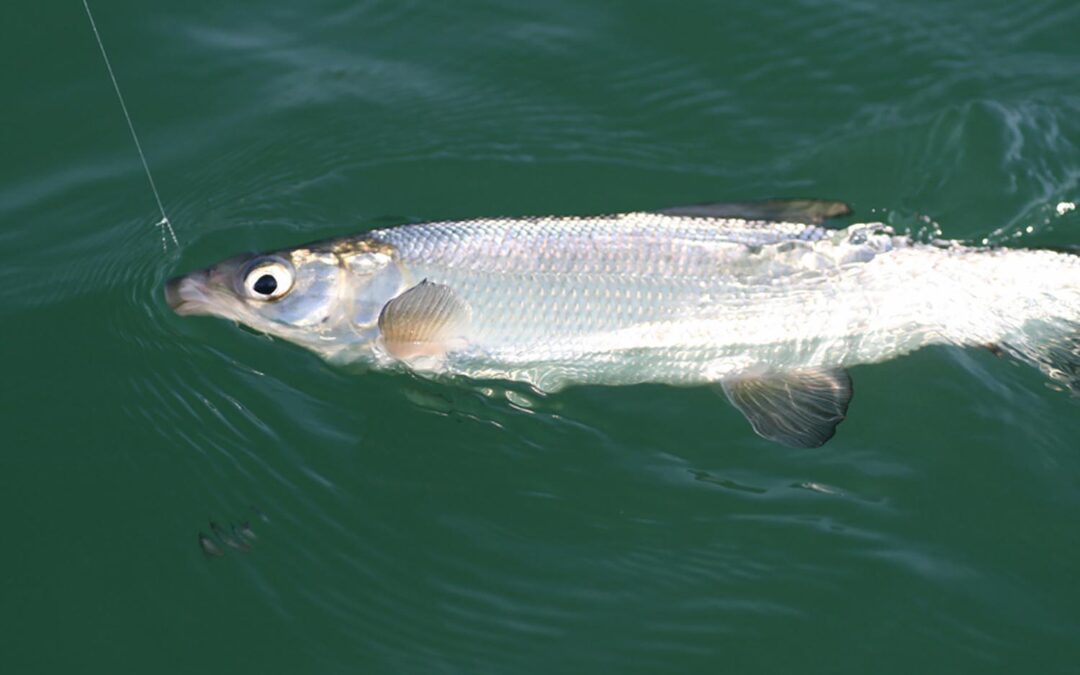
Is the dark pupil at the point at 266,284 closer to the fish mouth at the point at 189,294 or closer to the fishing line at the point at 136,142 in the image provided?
the fish mouth at the point at 189,294

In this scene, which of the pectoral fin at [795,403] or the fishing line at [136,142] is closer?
the pectoral fin at [795,403]

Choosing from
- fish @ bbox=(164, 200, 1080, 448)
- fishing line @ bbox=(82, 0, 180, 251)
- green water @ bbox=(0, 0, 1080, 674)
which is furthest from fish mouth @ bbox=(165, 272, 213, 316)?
fishing line @ bbox=(82, 0, 180, 251)

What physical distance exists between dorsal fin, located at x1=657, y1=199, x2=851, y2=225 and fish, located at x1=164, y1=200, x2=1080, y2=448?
12 cm

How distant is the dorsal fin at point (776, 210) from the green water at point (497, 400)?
722 mm

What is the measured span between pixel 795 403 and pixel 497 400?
125 cm

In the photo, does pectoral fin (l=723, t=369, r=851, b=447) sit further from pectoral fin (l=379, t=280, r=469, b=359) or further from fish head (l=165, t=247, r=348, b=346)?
fish head (l=165, t=247, r=348, b=346)

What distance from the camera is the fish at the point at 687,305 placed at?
511cm

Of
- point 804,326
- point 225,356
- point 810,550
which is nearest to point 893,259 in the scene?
point 804,326

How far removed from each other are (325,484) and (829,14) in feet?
13.8

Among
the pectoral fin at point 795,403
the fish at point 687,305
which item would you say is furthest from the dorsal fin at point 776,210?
the pectoral fin at point 795,403

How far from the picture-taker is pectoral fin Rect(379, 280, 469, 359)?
16.9 ft

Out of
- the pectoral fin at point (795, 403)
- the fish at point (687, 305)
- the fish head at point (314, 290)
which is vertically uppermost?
the fish head at point (314, 290)

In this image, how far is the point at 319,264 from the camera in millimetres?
5344

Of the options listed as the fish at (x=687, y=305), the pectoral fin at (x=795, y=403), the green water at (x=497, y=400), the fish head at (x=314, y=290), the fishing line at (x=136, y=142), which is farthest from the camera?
the fishing line at (x=136, y=142)
